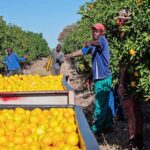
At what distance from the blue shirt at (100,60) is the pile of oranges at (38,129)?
318cm

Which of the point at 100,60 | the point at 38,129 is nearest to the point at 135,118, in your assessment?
the point at 100,60

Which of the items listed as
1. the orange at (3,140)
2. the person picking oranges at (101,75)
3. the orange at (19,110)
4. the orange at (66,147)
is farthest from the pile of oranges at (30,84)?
the orange at (66,147)

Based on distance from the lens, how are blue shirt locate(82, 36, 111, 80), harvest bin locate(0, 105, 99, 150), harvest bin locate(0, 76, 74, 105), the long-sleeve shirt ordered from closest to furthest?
1. harvest bin locate(0, 105, 99, 150)
2. harvest bin locate(0, 76, 74, 105)
3. blue shirt locate(82, 36, 111, 80)
4. the long-sleeve shirt

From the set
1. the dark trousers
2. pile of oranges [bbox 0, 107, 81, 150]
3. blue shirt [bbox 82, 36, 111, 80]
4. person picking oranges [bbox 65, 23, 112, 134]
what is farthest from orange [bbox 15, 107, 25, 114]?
blue shirt [bbox 82, 36, 111, 80]

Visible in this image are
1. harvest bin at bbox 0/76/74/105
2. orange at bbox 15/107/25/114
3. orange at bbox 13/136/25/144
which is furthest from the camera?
harvest bin at bbox 0/76/74/105

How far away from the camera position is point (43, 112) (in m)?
5.39

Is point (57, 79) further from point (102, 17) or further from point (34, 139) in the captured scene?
point (34, 139)

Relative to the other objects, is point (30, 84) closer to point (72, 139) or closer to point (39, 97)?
point (39, 97)

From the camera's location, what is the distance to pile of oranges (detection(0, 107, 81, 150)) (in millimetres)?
3857

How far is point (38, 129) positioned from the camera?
14.6ft

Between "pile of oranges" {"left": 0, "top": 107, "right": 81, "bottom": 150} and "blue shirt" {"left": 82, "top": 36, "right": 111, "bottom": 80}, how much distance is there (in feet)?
10.4

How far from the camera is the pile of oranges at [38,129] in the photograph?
3.86m

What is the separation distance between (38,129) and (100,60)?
14.6 ft

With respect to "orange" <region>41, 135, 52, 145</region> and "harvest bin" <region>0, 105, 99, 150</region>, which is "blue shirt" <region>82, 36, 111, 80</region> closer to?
"harvest bin" <region>0, 105, 99, 150</region>
